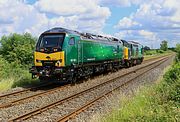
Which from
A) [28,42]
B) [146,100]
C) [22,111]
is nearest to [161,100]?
[146,100]

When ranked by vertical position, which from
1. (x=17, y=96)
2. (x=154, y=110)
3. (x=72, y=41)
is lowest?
(x=17, y=96)

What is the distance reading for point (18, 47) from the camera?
53.0 meters

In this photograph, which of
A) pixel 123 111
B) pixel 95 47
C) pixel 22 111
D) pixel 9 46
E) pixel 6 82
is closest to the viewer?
pixel 123 111

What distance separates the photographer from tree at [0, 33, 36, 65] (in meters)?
50.2

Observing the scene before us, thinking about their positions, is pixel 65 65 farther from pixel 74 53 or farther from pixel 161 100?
pixel 161 100

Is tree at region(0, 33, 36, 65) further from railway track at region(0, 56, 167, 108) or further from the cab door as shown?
railway track at region(0, 56, 167, 108)

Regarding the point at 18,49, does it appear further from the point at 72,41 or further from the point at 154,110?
the point at 154,110

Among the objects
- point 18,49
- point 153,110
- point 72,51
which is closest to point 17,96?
point 72,51

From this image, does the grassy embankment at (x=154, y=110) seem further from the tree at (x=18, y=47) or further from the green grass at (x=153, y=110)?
the tree at (x=18, y=47)

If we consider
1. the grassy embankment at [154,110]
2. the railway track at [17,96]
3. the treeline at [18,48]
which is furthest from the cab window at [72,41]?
the treeline at [18,48]

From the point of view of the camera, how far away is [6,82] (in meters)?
20.2

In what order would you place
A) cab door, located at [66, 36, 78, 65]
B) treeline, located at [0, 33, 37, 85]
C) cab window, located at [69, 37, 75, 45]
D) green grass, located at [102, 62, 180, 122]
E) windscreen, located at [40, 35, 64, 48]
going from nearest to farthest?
green grass, located at [102, 62, 180, 122], windscreen, located at [40, 35, 64, 48], cab door, located at [66, 36, 78, 65], cab window, located at [69, 37, 75, 45], treeline, located at [0, 33, 37, 85]

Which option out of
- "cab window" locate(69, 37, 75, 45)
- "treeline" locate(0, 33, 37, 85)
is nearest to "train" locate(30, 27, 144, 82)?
"cab window" locate(69, 37, 75, 45)

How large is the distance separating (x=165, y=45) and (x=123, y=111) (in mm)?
159350
